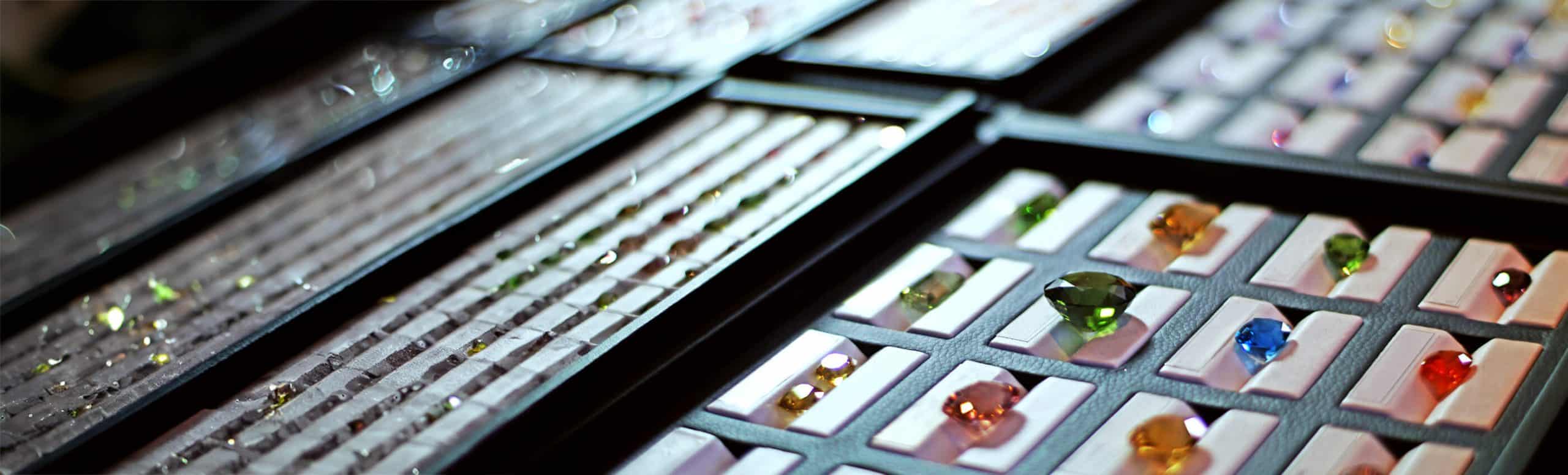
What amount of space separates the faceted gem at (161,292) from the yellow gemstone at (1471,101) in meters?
0.82

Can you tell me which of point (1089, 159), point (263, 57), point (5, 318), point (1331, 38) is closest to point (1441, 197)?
point (1089, 159)

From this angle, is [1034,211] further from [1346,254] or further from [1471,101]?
[1471,101]

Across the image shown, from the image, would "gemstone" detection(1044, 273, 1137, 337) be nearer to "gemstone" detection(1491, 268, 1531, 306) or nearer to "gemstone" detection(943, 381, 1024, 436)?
"gemstone" detection(943, 381, 1024, 436)

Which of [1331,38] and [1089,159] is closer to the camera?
[1089,159]

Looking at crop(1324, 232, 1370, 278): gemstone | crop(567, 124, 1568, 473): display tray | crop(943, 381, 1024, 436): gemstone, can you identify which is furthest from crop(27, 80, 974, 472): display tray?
crop(1324, 232, 1370, 278): gemstone

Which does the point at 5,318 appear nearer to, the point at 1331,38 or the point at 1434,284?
the point at 1434,284

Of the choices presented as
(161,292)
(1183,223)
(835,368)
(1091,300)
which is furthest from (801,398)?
(161,292)

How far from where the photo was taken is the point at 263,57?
4.56 feet

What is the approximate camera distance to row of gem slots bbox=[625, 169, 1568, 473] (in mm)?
618

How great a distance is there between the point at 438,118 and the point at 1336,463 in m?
0.74

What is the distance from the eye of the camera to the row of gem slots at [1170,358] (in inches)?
24.3

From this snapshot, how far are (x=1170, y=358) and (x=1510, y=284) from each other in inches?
7.2

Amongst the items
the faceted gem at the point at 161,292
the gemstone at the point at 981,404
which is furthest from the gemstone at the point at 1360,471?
the faceted gem at the point at 161,292

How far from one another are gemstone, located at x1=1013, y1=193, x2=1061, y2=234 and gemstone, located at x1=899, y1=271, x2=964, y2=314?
0.24 feet
